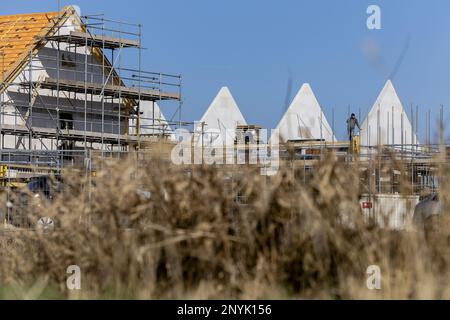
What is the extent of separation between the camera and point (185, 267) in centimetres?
851

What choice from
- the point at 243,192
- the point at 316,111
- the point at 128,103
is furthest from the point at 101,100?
the point at 243,192

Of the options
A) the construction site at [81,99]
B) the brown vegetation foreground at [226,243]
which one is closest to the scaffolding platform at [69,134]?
the construction site at [81,99]

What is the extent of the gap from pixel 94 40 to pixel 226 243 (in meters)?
40.0

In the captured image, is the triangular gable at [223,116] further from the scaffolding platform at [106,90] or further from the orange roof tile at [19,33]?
the orange roof tile at [19,33]

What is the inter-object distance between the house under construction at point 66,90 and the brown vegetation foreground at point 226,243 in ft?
113

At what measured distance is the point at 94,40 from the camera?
47.4 metres

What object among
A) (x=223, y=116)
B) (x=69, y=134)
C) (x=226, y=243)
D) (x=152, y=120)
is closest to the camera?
(x=226, y=243)

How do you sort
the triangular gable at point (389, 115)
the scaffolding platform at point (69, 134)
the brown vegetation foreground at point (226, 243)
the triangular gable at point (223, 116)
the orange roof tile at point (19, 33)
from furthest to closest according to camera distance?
the orange roof tile at point (19, 33), the scaffolding platform at point (69, 134), the triangular gable at point (223, 116), the triangular gable at point (389, 115), the brown vegetation foreground at point (226, 243)

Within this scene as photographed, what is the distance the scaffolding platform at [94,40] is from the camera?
4653 centimetres

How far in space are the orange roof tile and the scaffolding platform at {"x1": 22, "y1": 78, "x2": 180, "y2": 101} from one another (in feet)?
5.86

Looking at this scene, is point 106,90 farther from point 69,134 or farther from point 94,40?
point 69,134

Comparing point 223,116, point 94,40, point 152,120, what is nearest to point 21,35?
point 94,40

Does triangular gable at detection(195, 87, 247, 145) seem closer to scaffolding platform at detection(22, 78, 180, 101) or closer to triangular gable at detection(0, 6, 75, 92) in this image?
scaffolding platform at detection(22, 78, 180, 101)

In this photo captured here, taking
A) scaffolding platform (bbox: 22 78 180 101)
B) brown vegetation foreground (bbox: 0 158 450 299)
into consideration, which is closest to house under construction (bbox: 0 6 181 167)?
scaffolding platform (bbox: 22 78 180 101)
